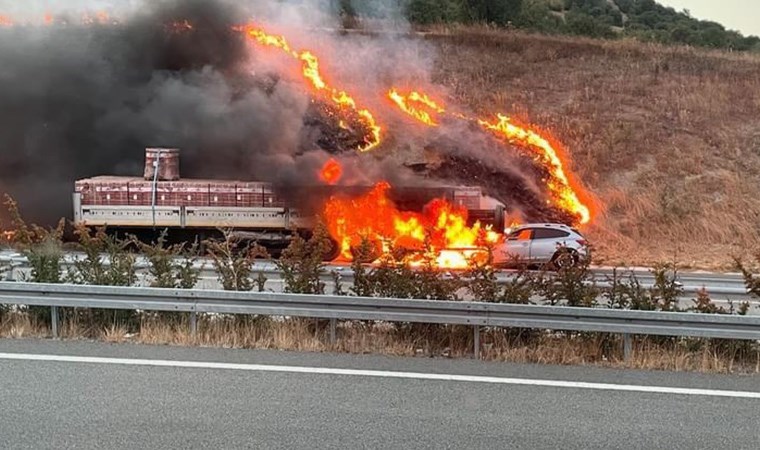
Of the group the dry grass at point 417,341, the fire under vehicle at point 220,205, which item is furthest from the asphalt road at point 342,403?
the fire under vehicle at point 220,205

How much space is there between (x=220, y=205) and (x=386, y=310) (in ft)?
35.0

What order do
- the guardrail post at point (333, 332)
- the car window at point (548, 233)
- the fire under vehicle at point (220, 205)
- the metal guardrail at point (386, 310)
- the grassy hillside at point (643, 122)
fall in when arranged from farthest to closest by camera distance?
the grassy hillside at point (643, 122), the car window at point (548, 233), the fire under vehicle at point (220, 205), the guardrail post at point (333, 332), the metal guardrail at point (386, 310)

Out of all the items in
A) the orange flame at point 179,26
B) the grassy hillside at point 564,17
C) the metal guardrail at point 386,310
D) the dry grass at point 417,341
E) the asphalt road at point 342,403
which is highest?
the grassy hillside at point 564,17

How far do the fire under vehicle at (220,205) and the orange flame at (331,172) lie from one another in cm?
48

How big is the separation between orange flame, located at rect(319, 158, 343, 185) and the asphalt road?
401 inches

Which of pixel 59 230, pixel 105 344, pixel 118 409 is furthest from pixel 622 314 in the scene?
pixel 59 230

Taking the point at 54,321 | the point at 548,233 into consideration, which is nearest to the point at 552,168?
the point at 548,233

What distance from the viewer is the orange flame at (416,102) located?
19616 mm

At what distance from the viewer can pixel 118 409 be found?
530 centimetres

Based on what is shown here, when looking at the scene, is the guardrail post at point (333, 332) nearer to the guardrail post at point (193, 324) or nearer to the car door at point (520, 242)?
the guardrail post at point (193, 324)

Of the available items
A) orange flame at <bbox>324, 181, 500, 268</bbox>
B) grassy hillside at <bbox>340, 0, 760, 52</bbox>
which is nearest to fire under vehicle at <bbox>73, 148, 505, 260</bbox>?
orange flame at <bbox>324, 181, 500, 268</bbox>

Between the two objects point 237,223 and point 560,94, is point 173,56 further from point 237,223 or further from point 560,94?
point 560,94

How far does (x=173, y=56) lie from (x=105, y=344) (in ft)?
41.6

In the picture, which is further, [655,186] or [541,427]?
[655,186]
